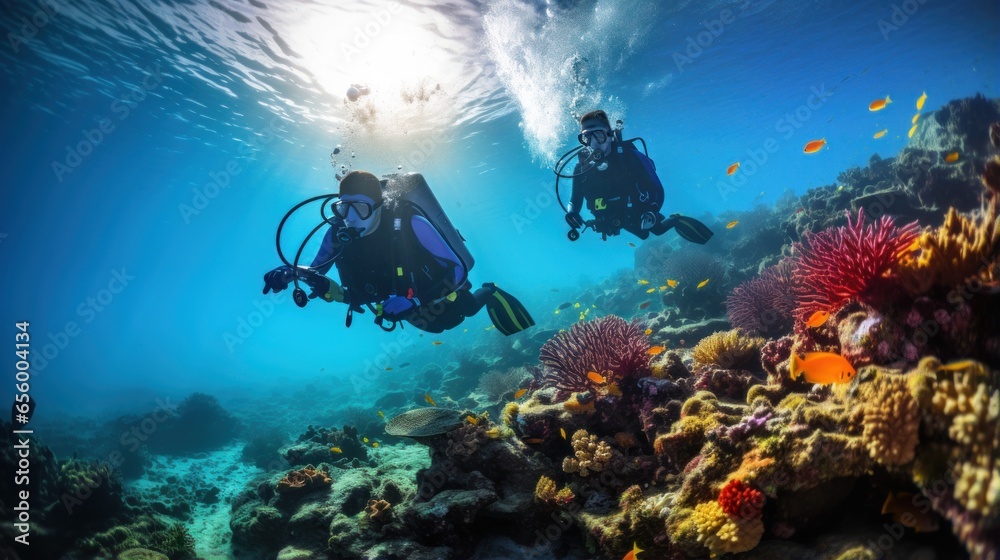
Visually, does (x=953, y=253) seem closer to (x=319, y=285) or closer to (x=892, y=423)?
(x=892, y=423)

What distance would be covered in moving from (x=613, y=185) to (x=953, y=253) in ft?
19.3

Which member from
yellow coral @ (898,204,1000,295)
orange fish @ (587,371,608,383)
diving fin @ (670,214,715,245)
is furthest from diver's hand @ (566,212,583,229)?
yellow coral @ (898,204,1000,295)

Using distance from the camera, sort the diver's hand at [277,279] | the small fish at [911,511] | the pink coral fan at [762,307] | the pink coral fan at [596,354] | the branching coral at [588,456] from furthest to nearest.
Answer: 1. the pink coral fan at [762,307]
2. the diver's hand at [277,279]
3. the pink coral fan at [596,354]
4. the branching coral at [588,456]
5. the small fish at [911,511]

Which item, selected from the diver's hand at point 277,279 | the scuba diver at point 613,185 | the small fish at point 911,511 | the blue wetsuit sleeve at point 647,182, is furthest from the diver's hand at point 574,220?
the small fish at point 911,511

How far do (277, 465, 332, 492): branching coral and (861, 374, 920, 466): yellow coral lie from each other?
721cm

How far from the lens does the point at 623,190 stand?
26.5ft

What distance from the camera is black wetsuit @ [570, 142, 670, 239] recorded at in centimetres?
793

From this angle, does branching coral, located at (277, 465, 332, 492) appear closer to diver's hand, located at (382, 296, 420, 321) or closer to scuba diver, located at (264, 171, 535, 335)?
scuba diver, located at (264, 171, 535, 335)

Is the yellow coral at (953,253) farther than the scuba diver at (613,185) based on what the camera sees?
No

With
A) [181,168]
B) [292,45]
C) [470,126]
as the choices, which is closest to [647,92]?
[470,126]

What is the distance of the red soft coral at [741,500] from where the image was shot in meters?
2.58

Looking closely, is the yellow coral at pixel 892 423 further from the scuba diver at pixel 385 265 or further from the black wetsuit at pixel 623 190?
the black wetsuit at pixel 623 190

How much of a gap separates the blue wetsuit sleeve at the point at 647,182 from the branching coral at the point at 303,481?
313 inches

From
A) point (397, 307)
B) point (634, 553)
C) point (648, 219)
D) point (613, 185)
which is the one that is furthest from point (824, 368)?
point (613, 185)
